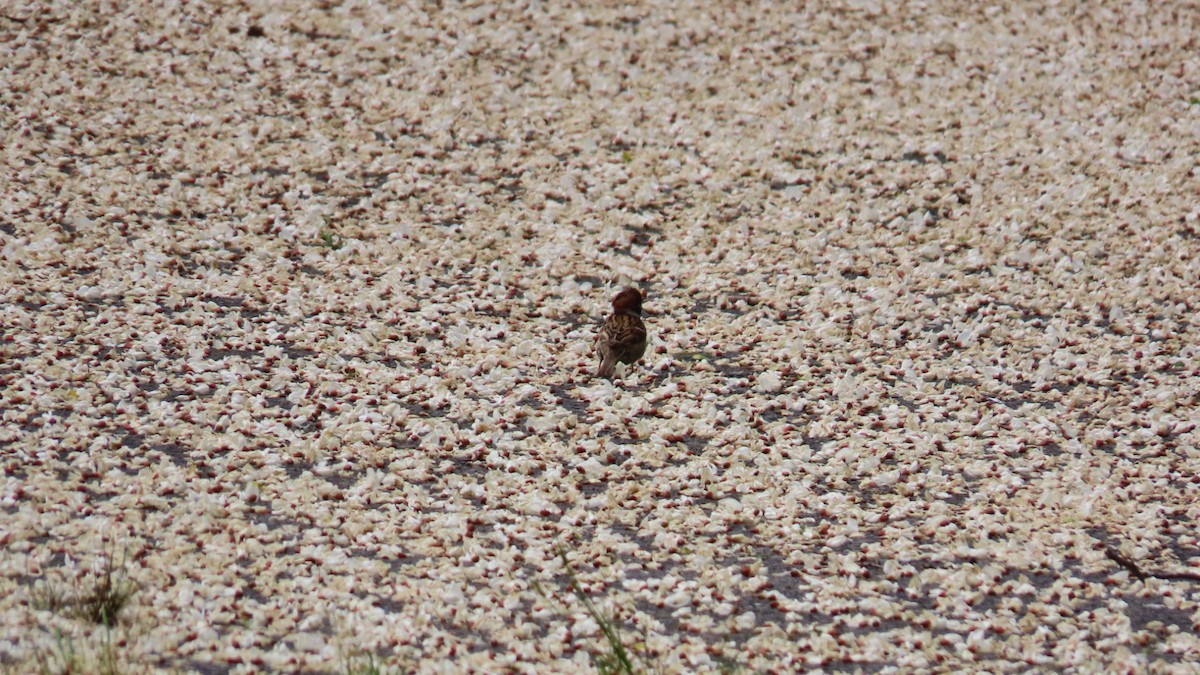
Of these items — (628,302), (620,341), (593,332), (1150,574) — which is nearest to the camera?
(1150,574)

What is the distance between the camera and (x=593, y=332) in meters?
7.52

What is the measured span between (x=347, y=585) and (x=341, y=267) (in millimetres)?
3366

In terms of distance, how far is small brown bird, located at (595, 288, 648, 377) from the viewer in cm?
679

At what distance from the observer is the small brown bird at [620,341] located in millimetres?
6785

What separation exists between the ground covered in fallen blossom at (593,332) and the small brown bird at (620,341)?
0.79 feet

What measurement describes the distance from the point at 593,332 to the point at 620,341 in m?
0.76

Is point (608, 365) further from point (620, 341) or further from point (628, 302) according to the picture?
point (628, 302)

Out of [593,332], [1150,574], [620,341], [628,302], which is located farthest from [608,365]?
[1150,574]

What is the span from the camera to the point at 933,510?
5.87 m

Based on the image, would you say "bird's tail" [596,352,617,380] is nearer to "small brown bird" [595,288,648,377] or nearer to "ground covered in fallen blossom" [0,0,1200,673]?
"small brown bird" [595,288,648,377]

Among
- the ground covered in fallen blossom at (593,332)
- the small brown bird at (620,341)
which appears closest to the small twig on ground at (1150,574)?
the ground covered in fallen blossom at (593,332)

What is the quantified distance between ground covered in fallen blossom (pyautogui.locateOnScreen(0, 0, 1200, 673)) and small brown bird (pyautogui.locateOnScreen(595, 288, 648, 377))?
24 cm

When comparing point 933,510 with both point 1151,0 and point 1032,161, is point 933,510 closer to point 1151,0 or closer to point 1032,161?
point 1032,161

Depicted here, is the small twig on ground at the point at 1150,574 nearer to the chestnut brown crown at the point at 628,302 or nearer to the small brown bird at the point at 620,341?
the small brown bird at the point at 620,341
